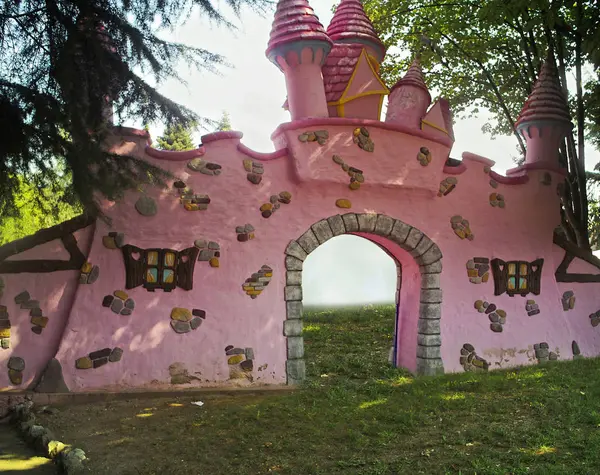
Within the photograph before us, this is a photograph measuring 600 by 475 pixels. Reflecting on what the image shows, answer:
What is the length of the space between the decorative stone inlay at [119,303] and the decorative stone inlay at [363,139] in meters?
3.71

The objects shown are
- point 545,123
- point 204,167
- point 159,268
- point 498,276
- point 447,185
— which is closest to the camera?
point 159,268

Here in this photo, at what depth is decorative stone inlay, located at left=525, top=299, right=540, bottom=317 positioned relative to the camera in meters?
9.17

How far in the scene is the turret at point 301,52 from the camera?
25.8 feet

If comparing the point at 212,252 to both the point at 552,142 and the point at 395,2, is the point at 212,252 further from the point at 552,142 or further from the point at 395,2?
the point at 395,2

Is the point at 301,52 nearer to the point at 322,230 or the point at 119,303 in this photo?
the point at 322,230

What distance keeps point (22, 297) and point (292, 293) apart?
3325 mm

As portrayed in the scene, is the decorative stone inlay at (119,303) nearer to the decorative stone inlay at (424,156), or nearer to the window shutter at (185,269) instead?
the window shutter at (185,269)

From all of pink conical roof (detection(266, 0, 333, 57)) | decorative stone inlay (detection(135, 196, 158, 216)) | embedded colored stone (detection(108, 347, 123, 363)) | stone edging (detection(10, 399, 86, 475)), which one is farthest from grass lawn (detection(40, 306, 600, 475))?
pink conical roof (detection(266, 0, 333, 57))

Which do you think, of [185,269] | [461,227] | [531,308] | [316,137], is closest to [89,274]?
[185,269]

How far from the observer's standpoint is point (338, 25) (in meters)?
9.14

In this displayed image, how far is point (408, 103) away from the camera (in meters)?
8.59

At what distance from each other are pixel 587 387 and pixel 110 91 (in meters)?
6.30

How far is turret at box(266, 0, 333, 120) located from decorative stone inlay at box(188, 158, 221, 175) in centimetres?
141

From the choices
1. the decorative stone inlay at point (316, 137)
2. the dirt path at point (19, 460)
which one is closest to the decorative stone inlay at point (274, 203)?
the decorative stone inlay at point (316, 137)
